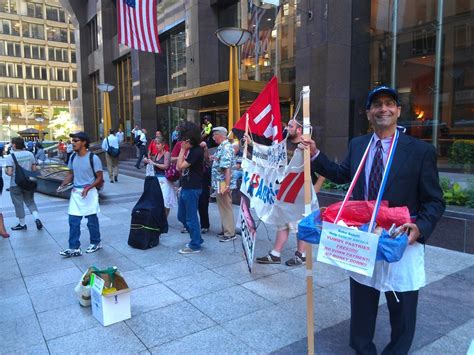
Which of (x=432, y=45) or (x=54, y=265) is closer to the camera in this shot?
(x=54, y=265)

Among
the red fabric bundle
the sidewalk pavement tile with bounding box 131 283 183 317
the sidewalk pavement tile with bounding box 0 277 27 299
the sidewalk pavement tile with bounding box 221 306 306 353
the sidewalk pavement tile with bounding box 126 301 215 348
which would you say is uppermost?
the red fabric bundle

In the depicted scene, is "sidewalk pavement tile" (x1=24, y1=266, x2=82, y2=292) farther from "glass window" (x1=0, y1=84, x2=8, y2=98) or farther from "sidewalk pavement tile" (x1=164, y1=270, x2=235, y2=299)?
"glass window" (x1=0, y1=84, x2=8, y2=98)

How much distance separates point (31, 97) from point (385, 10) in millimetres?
73400

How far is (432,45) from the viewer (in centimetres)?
1174

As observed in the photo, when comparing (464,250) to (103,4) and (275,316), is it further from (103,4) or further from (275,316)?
(103,4)

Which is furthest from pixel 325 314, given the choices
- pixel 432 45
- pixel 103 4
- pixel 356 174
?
pixel 103 4

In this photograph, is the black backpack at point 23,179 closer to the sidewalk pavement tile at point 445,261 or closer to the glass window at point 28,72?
the sidewalk pavement tile at point 445,261

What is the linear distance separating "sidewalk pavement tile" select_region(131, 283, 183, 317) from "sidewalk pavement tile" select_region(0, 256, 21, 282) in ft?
5.93

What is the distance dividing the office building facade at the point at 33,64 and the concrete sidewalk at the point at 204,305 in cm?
6908

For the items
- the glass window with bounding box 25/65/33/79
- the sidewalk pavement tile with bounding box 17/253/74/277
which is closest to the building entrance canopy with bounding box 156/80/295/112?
the sidewalk pavement tile with bounding box 17/253/74/277

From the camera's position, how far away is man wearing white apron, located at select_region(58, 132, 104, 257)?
5.57 meters

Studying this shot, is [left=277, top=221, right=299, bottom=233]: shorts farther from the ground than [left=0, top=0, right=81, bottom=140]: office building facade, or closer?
closer

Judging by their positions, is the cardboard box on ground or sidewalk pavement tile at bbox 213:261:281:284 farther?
sidewalk pavement tile at bbox 213:261:281:284

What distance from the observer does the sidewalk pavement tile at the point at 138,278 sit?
4.48m
